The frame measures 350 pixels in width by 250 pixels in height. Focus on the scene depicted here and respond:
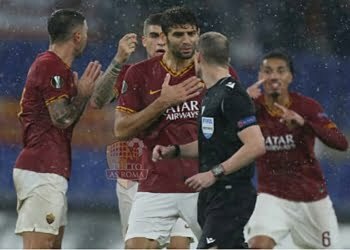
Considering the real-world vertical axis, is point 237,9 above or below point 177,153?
above

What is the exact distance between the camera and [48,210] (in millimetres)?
7812

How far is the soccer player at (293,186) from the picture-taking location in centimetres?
932

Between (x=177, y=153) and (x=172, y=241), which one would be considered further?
(x=172, y=241)

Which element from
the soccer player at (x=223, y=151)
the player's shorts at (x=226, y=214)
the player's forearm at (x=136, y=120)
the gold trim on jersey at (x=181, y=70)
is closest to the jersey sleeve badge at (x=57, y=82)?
the player's forearm at (x=136, y=120)

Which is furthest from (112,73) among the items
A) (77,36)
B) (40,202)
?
(40,202)

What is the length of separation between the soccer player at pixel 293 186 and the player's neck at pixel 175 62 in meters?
1.38

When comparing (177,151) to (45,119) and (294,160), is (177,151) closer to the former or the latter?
(45,119)

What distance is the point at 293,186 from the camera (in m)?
→ 9.42

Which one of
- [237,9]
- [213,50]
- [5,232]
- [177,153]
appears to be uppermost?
[237,9]

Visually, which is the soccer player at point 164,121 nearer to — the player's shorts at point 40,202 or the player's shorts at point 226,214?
the player's shorts at point 40,202

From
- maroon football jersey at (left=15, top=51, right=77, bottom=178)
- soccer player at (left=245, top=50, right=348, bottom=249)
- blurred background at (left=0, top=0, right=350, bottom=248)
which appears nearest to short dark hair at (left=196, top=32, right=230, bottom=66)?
maroon football jersey at (left=15, top=51, right=77, bottom=178)

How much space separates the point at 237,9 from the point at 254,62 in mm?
890

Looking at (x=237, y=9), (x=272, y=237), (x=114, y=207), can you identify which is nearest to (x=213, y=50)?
(x=272, y=237)

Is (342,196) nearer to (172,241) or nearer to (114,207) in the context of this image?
(114,207)
